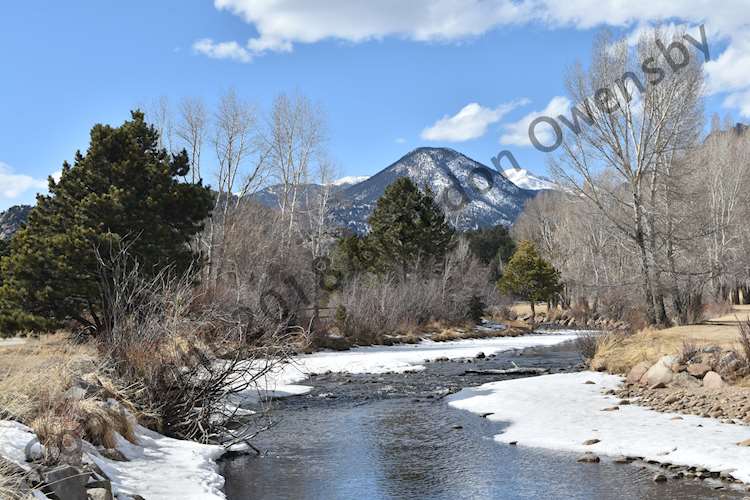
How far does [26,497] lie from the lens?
4.81m

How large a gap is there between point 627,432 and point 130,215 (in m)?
15.1

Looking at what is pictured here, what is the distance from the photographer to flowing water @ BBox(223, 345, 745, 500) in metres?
7.32

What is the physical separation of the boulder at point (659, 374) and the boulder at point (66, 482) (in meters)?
10.9

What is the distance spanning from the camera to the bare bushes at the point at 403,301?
99.1 feet

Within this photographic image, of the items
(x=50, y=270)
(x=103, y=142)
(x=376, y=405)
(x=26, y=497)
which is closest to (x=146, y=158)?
(x=103, y=142)

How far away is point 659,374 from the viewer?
42.7 ft

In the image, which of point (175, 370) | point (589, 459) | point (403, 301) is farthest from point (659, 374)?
point (403, 301)

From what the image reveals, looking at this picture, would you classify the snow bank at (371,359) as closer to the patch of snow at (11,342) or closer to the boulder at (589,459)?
the boulder at (589,459)

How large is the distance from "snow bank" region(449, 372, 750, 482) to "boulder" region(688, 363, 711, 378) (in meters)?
1.64

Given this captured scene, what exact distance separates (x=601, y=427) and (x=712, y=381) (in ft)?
10.2

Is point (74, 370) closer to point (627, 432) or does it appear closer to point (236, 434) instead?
point (236, 434)

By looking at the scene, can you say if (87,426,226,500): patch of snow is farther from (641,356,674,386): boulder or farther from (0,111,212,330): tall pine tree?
(0,111,212,330): tall pine tree

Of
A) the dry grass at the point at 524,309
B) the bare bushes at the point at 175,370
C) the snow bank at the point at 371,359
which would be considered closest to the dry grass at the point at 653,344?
the snow bank at the point at 371,359

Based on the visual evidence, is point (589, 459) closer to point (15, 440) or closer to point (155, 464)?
point (155, 464)
